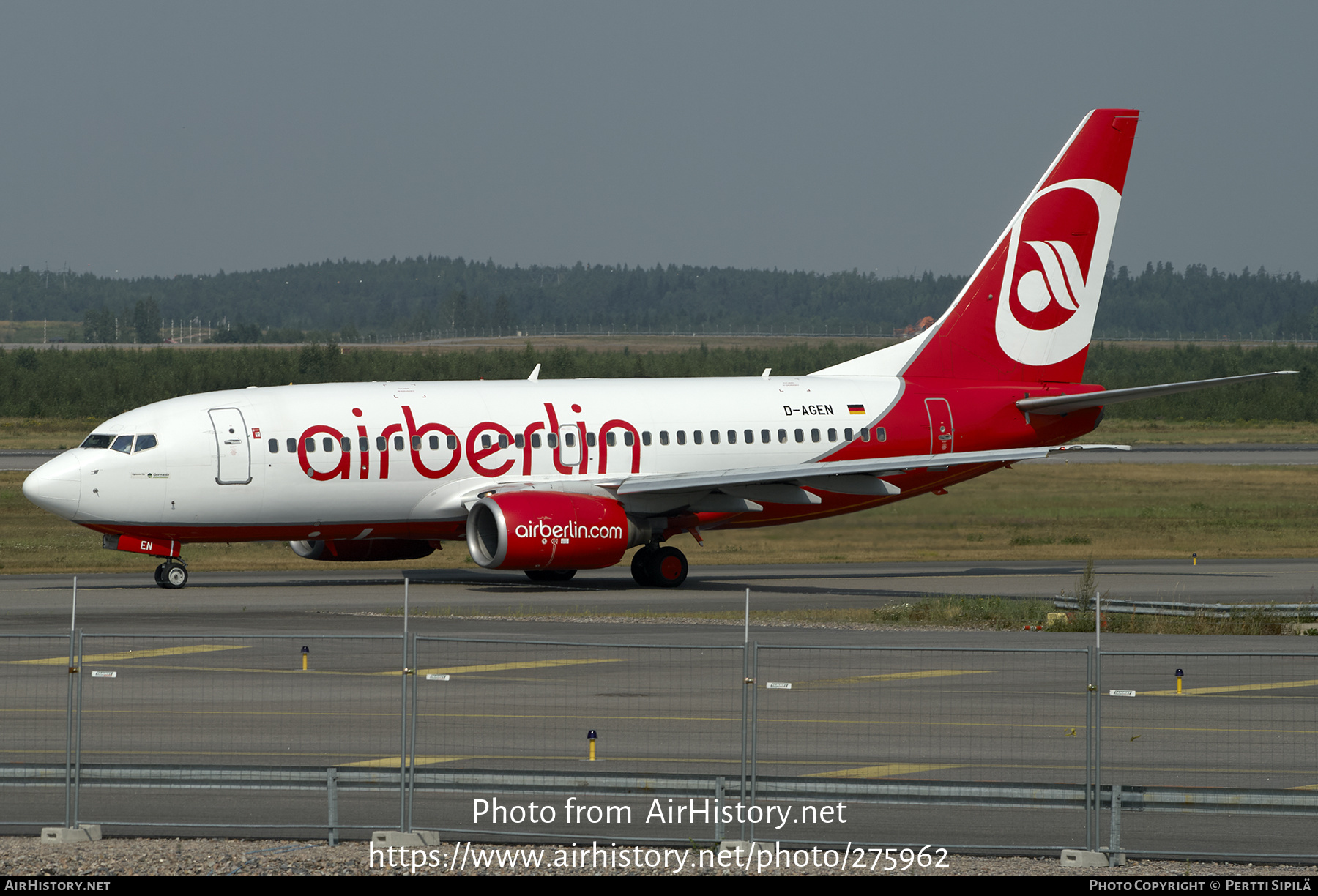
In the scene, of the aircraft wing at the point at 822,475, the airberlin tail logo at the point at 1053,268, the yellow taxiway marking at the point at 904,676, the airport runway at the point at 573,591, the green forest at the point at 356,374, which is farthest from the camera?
the green forest at the point at 356,374

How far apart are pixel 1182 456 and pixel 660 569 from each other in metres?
49.6

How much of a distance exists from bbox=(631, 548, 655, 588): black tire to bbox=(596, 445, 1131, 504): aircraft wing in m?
1.69

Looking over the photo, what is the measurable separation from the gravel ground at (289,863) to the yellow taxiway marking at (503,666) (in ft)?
33.0

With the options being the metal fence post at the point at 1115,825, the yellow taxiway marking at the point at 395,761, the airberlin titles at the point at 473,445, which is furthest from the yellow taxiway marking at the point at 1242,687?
the airberlin titles at the point at 473,445

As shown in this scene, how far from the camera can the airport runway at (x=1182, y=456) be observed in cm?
7506

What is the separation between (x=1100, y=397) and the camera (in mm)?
40656

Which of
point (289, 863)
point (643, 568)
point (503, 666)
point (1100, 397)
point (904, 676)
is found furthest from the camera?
point (1100, 397)

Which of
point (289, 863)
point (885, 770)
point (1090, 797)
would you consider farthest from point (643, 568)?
point (289, 863)

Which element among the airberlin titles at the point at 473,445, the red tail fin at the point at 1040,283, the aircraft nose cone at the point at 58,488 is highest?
the red tail fin at the point at 1040,283

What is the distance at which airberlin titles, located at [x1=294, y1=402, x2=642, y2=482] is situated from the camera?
119 feet

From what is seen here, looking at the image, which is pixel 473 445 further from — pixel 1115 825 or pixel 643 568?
pixel 1115 825

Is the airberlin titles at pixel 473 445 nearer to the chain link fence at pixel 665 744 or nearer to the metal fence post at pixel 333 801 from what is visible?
the chain link fence at pixel 665 744

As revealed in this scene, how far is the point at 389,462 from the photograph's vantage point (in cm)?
3638
